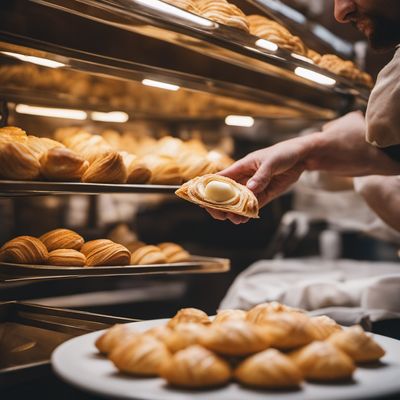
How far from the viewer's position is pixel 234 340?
3.14 ft

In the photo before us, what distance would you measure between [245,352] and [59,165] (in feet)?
2.25

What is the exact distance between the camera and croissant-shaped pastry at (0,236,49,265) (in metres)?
1.41

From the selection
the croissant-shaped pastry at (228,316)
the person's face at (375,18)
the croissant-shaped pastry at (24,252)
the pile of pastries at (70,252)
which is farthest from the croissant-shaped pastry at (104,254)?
the person's face at (375,18)

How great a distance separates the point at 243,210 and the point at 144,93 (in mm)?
1075

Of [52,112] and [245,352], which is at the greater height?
[52,112]

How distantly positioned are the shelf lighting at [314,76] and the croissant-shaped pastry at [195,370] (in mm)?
1187

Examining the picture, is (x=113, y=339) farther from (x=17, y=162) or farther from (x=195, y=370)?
(x=17, y=162)

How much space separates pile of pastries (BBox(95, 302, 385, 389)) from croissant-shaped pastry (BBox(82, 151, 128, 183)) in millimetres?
543

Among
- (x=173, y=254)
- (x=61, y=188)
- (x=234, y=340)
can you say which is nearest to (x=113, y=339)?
(x=234, y=340)

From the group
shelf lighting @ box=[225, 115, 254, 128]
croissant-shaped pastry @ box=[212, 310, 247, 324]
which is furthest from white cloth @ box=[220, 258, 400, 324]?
croissant-shaped pastry @ box=[212, 310, 247, 324]

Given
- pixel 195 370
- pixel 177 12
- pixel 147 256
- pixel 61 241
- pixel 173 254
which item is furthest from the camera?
pixel 173 254

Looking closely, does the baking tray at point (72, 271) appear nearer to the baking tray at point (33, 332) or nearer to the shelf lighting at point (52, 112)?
the baking tray at point (33, 332)

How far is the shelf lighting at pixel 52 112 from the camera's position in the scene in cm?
191

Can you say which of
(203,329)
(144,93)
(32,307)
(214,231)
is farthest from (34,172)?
(214,231)
